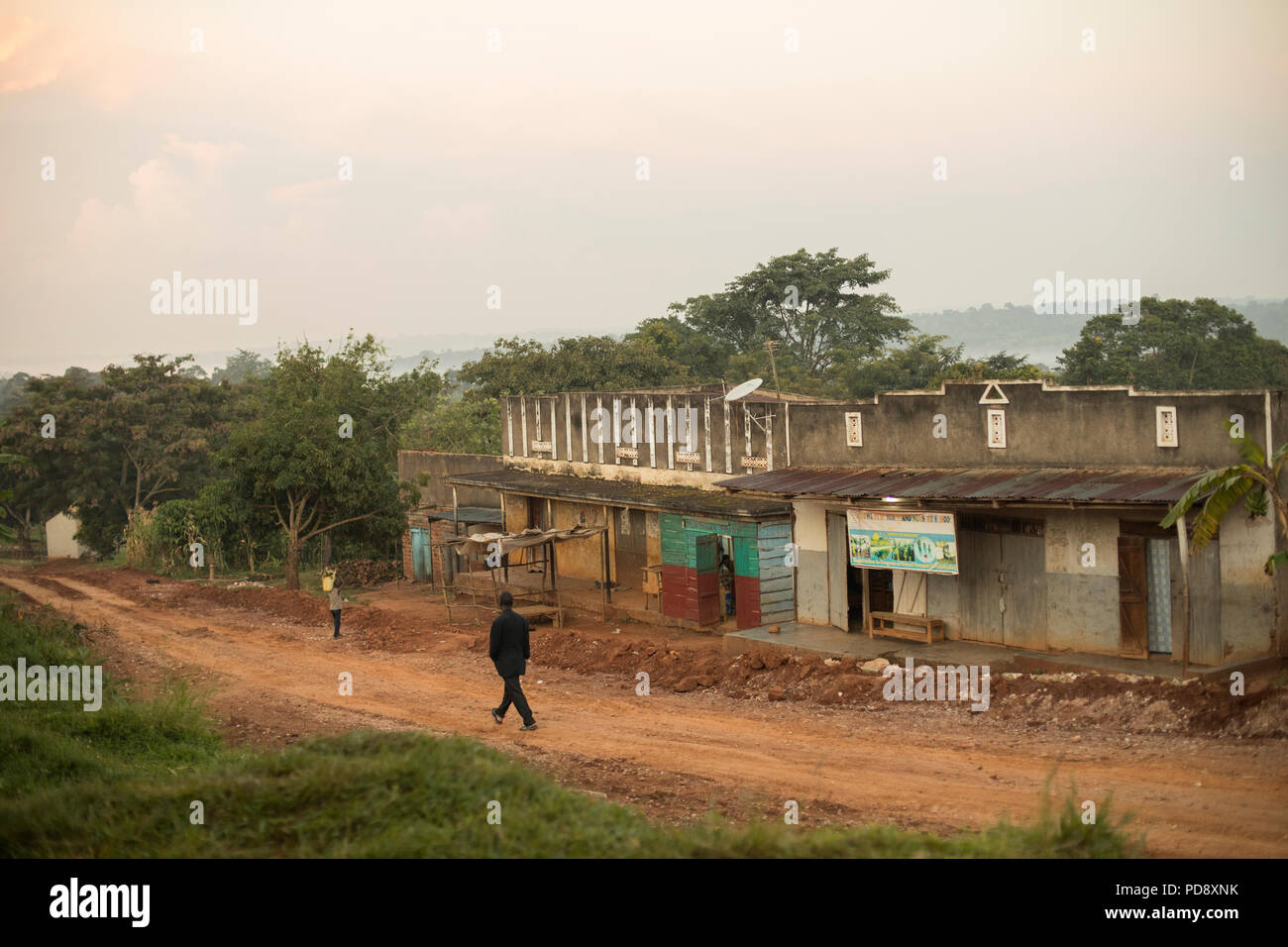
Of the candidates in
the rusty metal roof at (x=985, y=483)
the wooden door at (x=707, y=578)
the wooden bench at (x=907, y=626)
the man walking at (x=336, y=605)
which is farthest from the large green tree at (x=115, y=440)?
the wooden bench at (x=907, y=626)

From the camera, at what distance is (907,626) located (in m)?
19.1

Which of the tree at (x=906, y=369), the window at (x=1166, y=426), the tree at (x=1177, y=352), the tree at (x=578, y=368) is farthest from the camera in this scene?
the tree at (x=1177, y=352)

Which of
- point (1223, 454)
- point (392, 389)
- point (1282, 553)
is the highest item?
point (392, 389)

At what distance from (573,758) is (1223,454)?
10310 millimetres

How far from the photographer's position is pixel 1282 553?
44.3ft

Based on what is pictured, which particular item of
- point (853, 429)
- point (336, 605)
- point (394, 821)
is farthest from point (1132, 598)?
point (336, 605)

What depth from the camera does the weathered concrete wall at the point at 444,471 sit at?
36688mm

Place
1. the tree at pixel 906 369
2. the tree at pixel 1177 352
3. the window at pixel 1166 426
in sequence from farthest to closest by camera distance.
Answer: the tree at pixel 1177 352 → the tree at pixel 906 369 → the window at pixel 1166 426

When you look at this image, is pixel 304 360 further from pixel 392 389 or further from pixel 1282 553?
pixel 1282 553

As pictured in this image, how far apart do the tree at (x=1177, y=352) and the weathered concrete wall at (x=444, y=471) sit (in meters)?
32.4

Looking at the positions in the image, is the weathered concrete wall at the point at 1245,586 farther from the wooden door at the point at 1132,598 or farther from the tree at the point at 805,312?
the tree at the point at 805,312

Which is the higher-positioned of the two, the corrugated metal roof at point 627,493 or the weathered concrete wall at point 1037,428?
the weathered concrete wall at point 1037,428

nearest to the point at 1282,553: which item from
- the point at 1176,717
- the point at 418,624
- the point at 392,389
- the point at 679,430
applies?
the point at 1176,717
